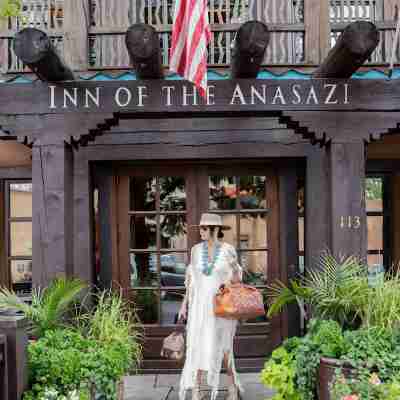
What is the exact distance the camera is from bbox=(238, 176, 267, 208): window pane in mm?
7223

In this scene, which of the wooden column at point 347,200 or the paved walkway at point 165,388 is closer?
the wooden column at point 347,200

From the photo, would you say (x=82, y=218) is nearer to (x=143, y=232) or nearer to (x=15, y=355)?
(x=143, y=232)

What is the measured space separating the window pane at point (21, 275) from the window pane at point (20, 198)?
59 centimetres

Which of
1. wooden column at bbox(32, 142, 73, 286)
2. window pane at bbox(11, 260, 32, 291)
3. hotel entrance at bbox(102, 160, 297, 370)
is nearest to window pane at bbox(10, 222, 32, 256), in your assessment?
window pane at bbox(11, 260, 32, 291)

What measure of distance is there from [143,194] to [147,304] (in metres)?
1.32

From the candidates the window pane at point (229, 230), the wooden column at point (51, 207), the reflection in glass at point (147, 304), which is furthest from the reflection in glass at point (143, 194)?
the wooden column at point (51, 207)

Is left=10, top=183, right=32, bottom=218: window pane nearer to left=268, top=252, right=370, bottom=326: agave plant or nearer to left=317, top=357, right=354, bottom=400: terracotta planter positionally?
left=268, top=252, right=370, bottom=326: agave plant

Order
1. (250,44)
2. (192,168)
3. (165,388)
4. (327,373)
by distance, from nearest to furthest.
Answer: (327,373) < (250,44) < (165,388) < (192,168)

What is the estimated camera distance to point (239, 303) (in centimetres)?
515

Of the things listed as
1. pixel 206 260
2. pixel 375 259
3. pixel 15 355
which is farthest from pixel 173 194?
pixel 15 355

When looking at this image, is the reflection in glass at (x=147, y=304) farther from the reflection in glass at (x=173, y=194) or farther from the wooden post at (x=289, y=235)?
the wooden post at (x=289, y=235)

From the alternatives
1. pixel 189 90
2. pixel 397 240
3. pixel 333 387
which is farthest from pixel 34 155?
pixel 397 240

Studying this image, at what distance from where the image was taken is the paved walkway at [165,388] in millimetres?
6086

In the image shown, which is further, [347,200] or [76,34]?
[76,34]
